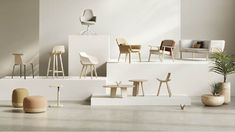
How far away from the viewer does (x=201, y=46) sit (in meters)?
14.2

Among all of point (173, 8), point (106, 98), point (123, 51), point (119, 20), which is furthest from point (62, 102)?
point (173, 8)

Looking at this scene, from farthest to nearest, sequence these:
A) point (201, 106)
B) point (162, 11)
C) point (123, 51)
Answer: point (162, 11) → point (123, 51) → point (201, 106)

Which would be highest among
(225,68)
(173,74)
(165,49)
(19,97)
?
(165,49)

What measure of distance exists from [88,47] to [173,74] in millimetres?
2608

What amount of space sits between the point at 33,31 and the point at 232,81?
7.15m

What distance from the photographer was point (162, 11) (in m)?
14.6

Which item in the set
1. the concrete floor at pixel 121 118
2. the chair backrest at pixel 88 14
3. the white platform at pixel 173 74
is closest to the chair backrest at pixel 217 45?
the white platform at pixel 173 74

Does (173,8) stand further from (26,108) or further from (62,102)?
(26,108)

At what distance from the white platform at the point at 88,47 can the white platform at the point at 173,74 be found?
32.6 inches

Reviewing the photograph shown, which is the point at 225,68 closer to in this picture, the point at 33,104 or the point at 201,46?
the point at 201,46

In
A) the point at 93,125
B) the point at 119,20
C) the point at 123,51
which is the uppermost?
the point at 119,20

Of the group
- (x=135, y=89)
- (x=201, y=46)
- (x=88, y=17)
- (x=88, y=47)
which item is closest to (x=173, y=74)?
(x=135, y=89)

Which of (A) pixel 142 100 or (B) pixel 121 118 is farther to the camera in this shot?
(A) pixel 142 100

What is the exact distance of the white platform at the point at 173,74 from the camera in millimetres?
12156
